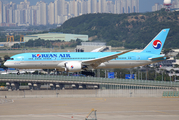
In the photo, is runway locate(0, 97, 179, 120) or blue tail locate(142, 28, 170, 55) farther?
blue tail locate(142, 28, 170, 55)

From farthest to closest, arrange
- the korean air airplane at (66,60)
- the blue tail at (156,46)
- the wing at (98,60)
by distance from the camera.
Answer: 1. the blue tail at (156,46)
2. the korean air airplane at (66,60)
3. the wing at (98,60)

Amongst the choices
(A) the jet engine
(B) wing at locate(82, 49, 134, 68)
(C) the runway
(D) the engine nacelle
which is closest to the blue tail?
(B) wing at locate(82, 49, 134, 68)

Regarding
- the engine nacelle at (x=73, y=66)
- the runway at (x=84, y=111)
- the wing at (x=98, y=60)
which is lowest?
the runway at (x=84, y=111)

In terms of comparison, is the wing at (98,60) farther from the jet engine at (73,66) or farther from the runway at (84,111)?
the runway at (84,111)

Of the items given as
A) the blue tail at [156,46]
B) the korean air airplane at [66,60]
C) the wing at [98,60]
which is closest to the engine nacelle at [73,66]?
the korean air airplane at [66,60]

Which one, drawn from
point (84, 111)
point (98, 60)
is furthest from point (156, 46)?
point (84, 111)

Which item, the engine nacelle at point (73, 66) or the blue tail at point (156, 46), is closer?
the engine nacelle at point (73, 66)

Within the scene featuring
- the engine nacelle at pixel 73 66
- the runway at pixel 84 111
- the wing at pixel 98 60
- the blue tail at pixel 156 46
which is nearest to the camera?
the runway at pixel 84 111

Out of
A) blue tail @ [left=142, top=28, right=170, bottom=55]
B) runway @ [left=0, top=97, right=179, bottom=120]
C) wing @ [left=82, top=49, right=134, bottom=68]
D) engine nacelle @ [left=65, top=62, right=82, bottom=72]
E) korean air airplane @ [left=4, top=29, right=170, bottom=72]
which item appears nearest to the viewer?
runway @ [left=0, top=97, right=179, bottom=120]

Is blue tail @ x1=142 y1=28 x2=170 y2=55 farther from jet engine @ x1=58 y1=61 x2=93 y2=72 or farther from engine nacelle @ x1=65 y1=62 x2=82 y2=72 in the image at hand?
engine nacelle @ x1=65 y1=62 x2=82 y2=72

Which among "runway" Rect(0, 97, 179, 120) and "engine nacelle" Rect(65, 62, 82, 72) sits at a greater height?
"engine nacelle" Rect(65, 62, 82, 72)

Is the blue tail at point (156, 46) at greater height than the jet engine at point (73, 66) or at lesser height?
greater

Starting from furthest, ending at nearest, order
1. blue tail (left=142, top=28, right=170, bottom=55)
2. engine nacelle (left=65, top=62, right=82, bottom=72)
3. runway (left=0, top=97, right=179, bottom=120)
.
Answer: blue tail (left=142, top=28, right=170, bottom=55) → engine nacelle (left=65, top=62, right=82, bottom=72) → runway (left=0, top=97, right=179, bottom=120)

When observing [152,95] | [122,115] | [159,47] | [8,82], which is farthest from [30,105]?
[159,47]
